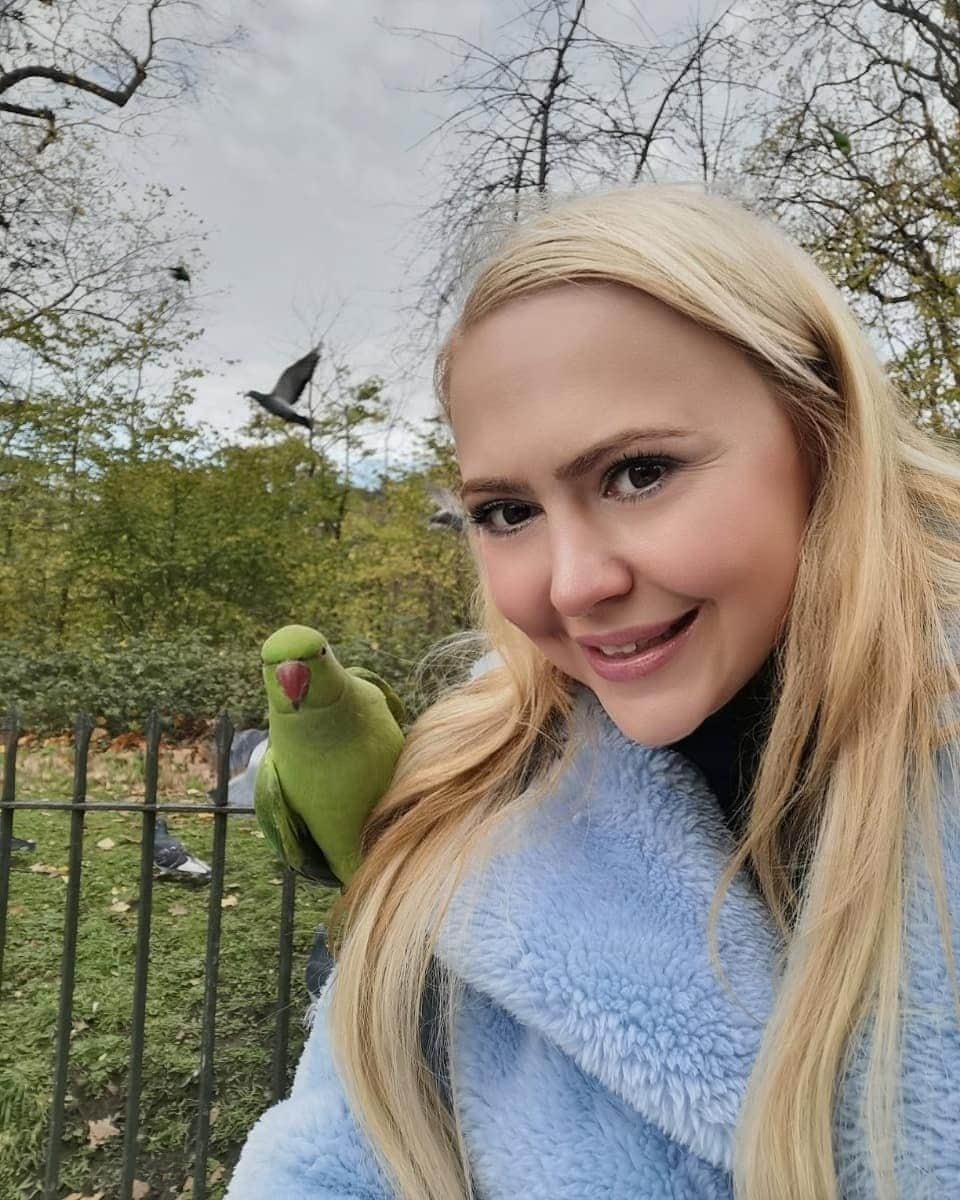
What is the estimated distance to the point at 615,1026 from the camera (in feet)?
3.07

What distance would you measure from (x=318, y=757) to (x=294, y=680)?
15 cm

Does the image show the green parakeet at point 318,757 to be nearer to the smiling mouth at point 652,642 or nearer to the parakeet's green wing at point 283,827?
the parakeet's green wing at point 283,827

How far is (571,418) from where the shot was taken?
94 centimetres

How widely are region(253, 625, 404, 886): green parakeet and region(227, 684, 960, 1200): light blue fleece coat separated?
379 millimetres

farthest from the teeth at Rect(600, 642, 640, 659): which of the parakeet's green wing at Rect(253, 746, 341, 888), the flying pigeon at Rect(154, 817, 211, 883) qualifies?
the flying pigeon at Rect(154, 817, 211, 883)

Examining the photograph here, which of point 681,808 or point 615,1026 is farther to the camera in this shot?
point 681,808

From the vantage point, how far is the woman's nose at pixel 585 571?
3.14 feet

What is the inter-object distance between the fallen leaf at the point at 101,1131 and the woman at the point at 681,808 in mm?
2430

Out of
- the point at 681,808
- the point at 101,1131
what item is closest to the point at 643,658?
the point at 681,808

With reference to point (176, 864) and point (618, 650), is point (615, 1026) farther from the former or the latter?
point (176, 864)

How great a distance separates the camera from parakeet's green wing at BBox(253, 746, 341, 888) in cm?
155

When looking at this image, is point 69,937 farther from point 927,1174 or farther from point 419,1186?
point 927,1174

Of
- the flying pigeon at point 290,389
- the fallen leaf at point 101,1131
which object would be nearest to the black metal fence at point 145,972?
the fallen leaf at point 101,1131

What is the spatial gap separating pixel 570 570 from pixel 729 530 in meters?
0.18
